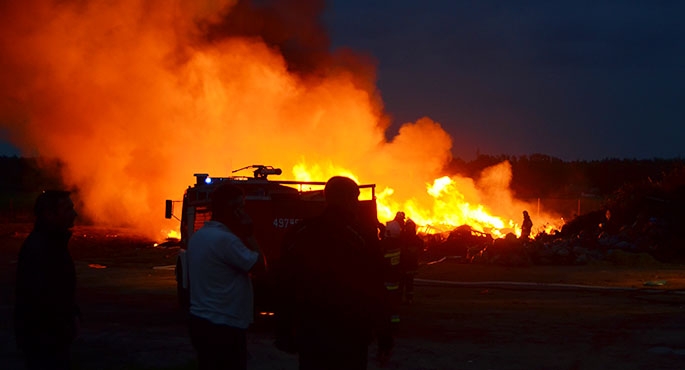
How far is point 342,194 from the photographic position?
5258 mm

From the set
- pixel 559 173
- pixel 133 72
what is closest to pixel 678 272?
pixel 133 72

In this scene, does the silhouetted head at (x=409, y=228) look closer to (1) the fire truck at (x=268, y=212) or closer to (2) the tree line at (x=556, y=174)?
(1) the fire truck at (x=268, y=212)

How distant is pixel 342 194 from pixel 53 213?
2236 millimetres

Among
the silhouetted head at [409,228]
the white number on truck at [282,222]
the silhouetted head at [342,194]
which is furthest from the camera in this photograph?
the silhouetted head at [409,228]

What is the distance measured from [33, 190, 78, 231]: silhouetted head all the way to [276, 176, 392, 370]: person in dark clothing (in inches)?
73.5

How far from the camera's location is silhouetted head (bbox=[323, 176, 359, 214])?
5258mm

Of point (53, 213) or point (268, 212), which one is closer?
point (53, 213)

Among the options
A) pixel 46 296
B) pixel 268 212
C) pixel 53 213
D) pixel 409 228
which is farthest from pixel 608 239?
pixel 46 296

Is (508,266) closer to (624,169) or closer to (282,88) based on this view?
(282,88)

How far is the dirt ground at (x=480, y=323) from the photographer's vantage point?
10.1 metres

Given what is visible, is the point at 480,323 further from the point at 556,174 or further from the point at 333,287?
the point at 556,174

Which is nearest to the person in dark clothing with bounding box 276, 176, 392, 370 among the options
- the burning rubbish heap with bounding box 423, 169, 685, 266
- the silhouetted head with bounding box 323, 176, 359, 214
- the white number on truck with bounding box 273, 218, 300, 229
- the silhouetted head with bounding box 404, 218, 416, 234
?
the silhouetted head with bounding box 323, 176, 359, 214

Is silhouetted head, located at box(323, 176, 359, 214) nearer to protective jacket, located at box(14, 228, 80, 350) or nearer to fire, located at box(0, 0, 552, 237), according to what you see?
protective jacket, located at box(14, 228, 80, 350)

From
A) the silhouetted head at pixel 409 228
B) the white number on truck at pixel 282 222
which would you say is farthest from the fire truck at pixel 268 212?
the silhouetted head at pixel 409 228
